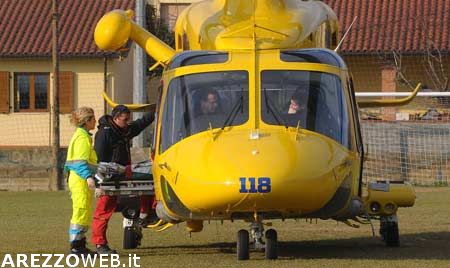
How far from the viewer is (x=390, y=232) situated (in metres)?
16.1

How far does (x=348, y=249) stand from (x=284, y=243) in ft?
3.85

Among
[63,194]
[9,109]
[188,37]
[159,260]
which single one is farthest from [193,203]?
[9,109]

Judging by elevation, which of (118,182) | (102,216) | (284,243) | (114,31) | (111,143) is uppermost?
(114,31)

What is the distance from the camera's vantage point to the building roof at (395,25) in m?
38.3

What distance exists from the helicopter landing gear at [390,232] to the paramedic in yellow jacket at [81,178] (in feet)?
13.2

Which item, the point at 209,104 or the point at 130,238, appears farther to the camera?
the point at 130,238

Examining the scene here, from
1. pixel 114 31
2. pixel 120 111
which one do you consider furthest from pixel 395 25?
pixel 120 111

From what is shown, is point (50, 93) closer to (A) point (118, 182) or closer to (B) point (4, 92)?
(B) point (4, 92)

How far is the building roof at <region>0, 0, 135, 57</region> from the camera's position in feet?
133

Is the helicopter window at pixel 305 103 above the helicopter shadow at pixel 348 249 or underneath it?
above

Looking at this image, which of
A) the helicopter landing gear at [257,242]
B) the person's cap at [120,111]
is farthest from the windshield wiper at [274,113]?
the person's cap at [120,111]

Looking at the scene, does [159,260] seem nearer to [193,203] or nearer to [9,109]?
[193,203]

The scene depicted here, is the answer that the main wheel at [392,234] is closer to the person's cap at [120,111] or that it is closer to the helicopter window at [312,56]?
the helicopter window at [312,56]

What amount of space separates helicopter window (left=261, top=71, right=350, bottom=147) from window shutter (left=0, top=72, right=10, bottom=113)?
27.3 metres
